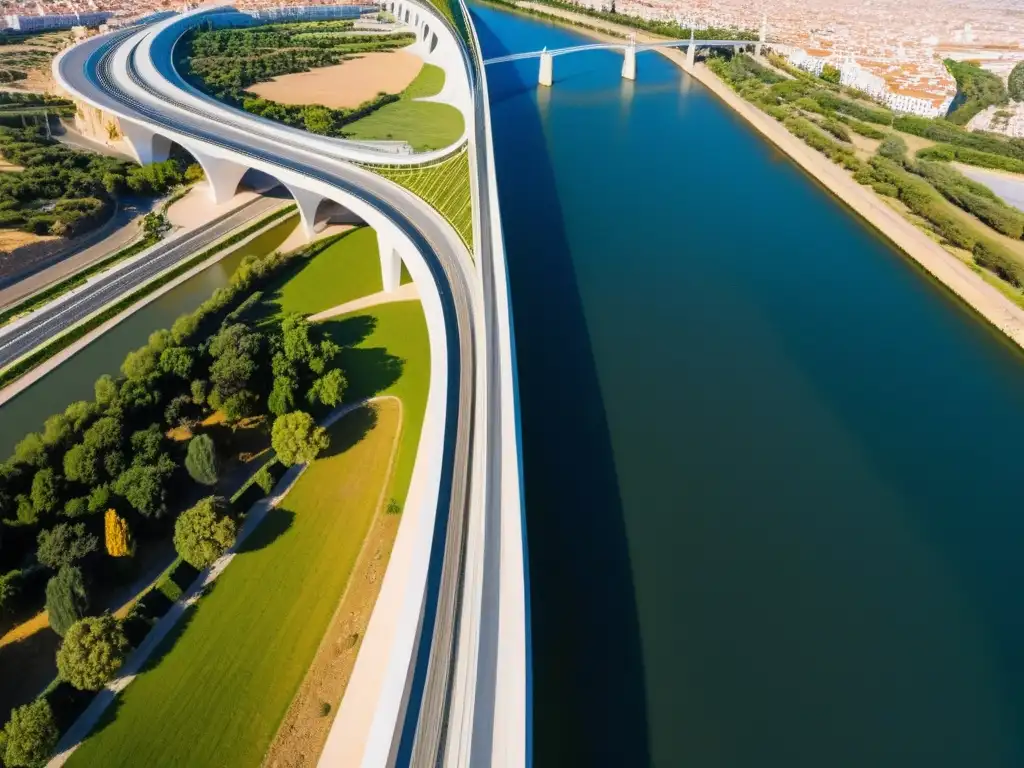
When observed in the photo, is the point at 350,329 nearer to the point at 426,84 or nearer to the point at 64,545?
the point at 64,545

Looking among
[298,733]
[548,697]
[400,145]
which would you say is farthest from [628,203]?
[298,733]

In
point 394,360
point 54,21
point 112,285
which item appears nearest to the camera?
point 394,360

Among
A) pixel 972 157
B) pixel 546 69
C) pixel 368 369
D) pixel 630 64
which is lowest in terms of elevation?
pixel 368 369

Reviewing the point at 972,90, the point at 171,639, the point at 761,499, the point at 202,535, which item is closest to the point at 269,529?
the point at 202,535

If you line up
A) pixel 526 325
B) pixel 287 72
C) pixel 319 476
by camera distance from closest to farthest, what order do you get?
pixel 319 476
pixel 526 325
pixel 287 72

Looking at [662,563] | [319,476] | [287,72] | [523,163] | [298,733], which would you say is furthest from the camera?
[287,72]

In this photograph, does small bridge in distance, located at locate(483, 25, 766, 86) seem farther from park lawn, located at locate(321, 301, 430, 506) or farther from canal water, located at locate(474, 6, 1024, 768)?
park lawn, located at locate(321, 301, 430, 506)

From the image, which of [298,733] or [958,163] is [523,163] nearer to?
[958,163]

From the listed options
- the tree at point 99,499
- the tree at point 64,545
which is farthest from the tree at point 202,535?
the tree at point 99,499
